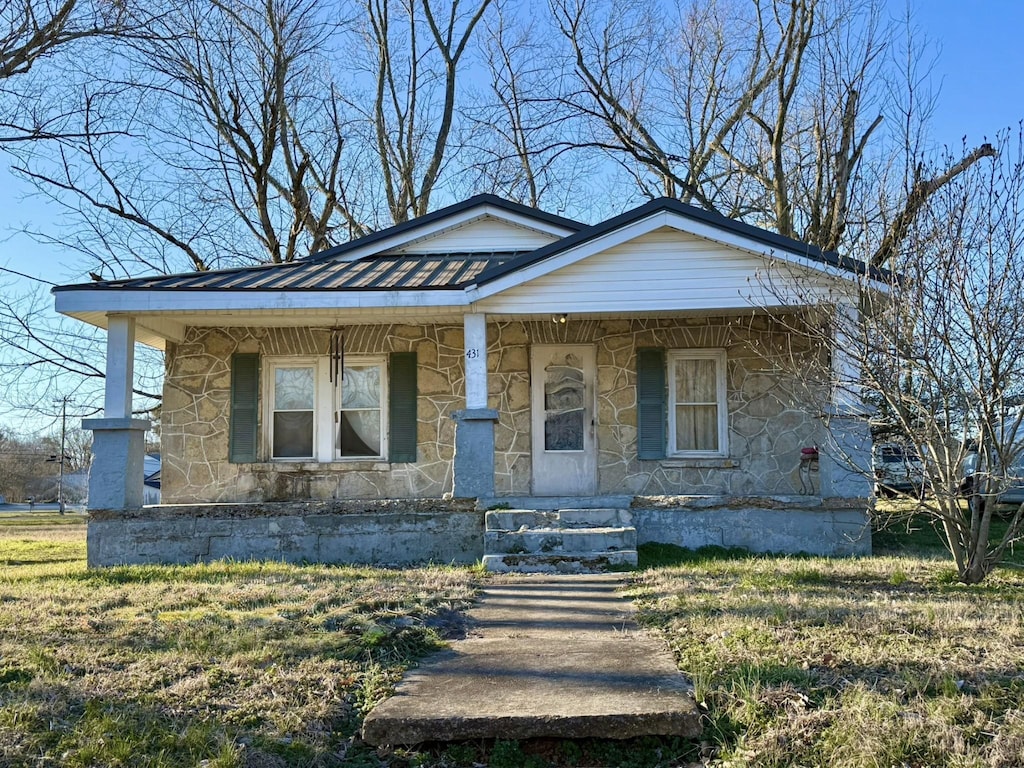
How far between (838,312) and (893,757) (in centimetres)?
565

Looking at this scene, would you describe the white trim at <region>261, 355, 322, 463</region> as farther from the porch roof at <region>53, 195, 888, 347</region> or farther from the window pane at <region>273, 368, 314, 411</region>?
the porch roof at <region>53, 195, 888, 347</region>

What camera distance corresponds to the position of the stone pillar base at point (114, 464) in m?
10.0

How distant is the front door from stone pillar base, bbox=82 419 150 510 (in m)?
4.99

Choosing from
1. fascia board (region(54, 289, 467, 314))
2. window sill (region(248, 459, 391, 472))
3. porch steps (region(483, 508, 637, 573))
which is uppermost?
fascia board (region(54, 289, 467, 314))

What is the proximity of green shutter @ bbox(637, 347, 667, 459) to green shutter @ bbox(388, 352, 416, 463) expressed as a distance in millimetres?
3052

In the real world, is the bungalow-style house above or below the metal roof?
below

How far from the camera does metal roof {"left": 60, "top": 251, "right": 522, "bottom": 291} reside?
33.9ft

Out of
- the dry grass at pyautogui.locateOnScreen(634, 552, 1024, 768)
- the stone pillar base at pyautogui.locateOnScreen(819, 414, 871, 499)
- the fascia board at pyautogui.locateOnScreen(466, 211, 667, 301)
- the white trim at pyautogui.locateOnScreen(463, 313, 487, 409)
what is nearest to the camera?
the dry grass at pyautogui.locateOnScreen(634, 552, 1024, 768)

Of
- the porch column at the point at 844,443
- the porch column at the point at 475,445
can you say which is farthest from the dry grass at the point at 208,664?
the porch column at the point at 844,443

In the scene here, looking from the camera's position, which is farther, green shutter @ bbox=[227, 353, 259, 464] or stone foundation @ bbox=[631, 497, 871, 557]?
green shutter @ bbox=[227, 353, 259, 464]

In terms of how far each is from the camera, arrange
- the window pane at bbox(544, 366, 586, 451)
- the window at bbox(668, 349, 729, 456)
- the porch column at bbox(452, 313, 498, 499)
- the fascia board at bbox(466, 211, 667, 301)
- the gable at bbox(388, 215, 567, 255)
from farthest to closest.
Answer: the gable at bbox(388, 215, 567, 255)
the window pane at bbox(544, 366, 586, 451)
the window at bbox(668, 349, 729, 456)
the fascia board at bbox(466, 211, 667, 301)
the porch column at bbox(452, 313, 498, 499)

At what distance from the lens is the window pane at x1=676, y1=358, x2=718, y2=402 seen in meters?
12.2

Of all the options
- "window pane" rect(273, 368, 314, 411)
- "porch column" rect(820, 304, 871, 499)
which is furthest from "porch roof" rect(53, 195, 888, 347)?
"window pane" rect(273, 368, 314, 411)

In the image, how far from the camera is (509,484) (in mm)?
12289
